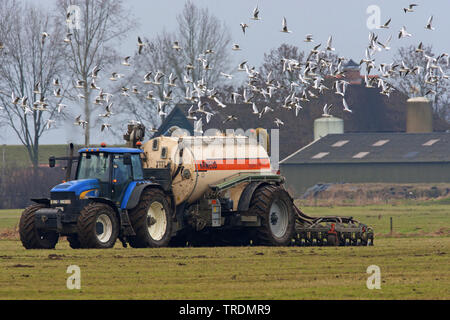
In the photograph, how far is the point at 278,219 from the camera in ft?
104

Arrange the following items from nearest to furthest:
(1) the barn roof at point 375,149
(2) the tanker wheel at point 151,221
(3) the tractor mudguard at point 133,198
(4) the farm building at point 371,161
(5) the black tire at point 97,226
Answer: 1. (5) the black tire at point 97,226
2. (3) the tractor mudguard at point 133,198
3. (2) the tanker wheel at point 151,221
4. (4) the farm building at point 371,161
5. (1) the barn roof at point 375,149

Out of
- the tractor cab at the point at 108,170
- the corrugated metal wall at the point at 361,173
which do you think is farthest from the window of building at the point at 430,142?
the tractor cab at the point at 108,170

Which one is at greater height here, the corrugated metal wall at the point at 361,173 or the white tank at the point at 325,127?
the white tank at the point at 325,127

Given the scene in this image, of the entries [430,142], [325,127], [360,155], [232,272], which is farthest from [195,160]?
[325,127]

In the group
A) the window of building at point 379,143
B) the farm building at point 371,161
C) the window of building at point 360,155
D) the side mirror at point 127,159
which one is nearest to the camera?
the side mirror at point 127,159

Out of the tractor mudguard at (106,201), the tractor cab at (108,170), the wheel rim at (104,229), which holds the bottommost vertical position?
the wheel rim at (104,229)

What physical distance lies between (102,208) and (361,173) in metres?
70.5

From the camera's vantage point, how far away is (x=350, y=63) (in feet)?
425

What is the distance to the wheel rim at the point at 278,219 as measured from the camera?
31500 millimetres

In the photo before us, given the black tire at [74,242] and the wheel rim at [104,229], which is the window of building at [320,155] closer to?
the black tire at [74,242]

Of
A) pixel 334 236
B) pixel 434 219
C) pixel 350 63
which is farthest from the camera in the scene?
pixel 350 63
